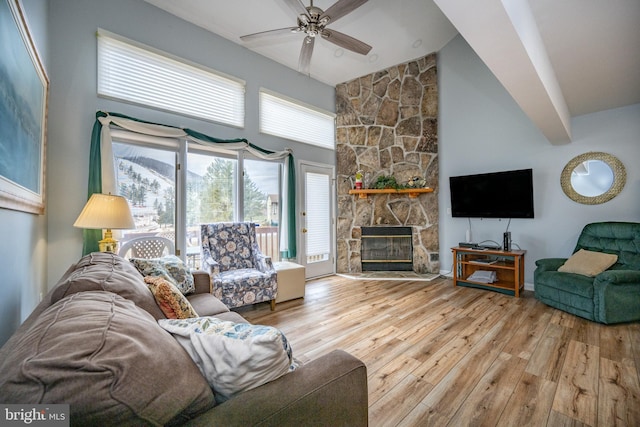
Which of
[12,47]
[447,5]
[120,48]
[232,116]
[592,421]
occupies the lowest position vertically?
[592,421]

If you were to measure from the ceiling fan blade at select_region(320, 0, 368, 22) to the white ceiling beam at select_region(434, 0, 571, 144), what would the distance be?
1.32m

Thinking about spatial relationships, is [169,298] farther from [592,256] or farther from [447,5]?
[592,256]

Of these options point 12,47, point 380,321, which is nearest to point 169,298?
point 12,47

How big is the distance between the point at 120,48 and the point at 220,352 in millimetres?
3733

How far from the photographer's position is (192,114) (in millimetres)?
3607

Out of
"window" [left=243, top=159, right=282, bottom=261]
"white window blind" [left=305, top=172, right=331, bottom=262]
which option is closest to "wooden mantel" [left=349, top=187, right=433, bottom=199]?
"white window blind" [left=305, top=172, right=331, bottom=262]

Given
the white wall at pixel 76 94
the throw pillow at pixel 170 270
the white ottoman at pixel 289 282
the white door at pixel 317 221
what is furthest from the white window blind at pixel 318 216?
the throw pillow at pixel 170 270

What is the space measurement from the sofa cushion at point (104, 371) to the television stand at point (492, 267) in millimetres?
4234

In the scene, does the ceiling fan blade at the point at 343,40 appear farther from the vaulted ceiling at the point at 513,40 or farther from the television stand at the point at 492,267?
the television stand at the point at 492,267

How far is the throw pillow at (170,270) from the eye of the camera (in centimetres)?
213

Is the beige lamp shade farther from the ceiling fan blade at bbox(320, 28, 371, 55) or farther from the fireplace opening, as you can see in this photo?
the fireplace opening

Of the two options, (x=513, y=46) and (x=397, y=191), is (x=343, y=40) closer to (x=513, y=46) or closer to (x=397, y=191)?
(x=513, y=46)

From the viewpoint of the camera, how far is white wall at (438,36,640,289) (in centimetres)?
354

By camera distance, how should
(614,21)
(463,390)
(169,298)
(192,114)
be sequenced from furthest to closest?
(192,114), (614,21), (463,390), (169,298)
